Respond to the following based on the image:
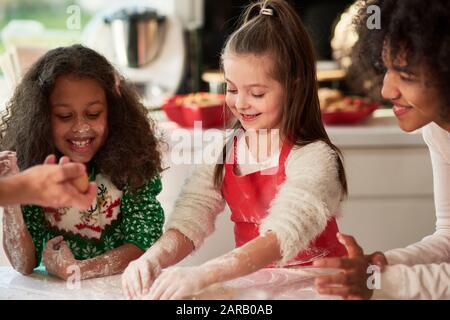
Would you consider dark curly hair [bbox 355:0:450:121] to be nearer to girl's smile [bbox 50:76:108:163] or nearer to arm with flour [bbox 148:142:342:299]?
arm with flour [bbox 148:142:342:299]

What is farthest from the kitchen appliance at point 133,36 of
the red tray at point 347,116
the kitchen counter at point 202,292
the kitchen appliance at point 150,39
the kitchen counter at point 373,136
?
the kitchen counter at point 202,292

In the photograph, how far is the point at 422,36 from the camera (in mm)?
667

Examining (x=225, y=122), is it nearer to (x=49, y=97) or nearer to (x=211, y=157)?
(x=211, y=157)

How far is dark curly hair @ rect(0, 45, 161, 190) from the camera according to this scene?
75cm

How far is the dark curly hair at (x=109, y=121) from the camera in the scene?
75cm

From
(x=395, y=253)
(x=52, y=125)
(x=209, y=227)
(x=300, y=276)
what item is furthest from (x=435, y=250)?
(x=52, y=125)

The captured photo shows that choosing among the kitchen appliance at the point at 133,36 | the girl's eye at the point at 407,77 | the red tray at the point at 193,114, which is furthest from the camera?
the kitchen appliance at the point at 133,36

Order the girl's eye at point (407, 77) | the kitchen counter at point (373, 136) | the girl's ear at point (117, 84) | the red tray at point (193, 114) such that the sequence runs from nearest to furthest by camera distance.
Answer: the girl's eye at point (407, 77)
the girl's ear at point (117, 84)
the kitchen counter at point (373, 136)
the red tray at point (193, 114)

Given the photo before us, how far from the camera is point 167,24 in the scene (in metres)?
1.77

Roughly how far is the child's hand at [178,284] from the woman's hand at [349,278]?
127 mm

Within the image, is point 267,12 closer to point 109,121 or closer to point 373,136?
point 109,121

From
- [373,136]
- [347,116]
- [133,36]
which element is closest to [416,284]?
[373,136]

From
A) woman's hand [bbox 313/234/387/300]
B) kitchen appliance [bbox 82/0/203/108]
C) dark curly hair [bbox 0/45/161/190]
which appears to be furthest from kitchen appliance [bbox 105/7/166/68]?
woman's hand [bbox 313/234/387/300]

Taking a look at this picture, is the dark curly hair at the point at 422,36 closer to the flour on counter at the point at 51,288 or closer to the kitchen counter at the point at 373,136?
the flour on counter at the point at 51,288
